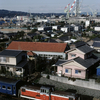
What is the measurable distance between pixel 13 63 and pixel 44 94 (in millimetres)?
3887

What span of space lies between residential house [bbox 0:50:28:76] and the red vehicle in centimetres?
260

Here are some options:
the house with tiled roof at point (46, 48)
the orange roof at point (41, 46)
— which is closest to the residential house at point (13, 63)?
the house with tiled roof at point (46, 48)

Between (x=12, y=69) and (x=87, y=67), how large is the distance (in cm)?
433

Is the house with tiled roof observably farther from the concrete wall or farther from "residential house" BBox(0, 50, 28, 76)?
the concrete wall

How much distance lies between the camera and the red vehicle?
5777 mm

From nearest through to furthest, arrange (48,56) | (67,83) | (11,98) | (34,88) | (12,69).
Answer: (34,88)
(11,98)
(67,83)
(12,69)
(48,56)

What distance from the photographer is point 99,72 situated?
8.30 m

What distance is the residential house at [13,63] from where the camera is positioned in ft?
29.9

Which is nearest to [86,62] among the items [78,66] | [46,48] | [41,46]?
[78,66]

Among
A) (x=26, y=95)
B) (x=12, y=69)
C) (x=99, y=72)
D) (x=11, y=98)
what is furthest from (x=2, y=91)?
(x=99, y=72)

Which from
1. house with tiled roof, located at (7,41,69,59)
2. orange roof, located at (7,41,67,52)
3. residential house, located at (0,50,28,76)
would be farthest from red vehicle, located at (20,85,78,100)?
orange roof, located at (7,41,67,52)

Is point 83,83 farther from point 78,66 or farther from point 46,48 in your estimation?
point 46,48

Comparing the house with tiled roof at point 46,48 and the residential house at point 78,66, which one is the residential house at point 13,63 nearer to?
the residential house at point 78,66

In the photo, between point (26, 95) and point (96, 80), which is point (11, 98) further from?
point (96, 80)
